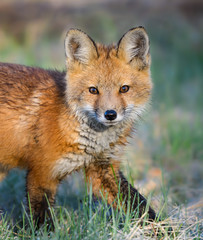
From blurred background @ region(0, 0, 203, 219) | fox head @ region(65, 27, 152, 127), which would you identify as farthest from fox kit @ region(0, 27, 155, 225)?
blurred background @ region(0, 0, 203, 219)

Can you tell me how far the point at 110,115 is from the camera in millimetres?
3637

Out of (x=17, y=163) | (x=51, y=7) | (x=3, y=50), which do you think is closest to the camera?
(x=17, y=163)

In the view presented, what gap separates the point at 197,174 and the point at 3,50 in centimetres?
604

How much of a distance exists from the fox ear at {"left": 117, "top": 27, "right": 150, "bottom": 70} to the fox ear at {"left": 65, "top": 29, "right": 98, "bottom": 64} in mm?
294

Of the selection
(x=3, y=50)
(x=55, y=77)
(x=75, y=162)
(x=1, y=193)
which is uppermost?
(x=3, y=50)

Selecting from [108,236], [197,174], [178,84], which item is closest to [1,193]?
[108,236]

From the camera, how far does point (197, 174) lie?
648 centimetres

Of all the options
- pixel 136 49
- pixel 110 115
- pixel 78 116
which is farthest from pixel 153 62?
pixel 110 115

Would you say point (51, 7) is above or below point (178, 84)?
above

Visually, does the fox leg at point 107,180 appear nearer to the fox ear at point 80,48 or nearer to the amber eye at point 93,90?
the amber eye at point 93,90

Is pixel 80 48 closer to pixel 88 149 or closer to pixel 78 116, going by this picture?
pixel 78 116

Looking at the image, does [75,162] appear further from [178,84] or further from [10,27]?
[10,27]

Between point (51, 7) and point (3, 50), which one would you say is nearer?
point (3, 50)

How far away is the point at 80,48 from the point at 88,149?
3.52 feet
